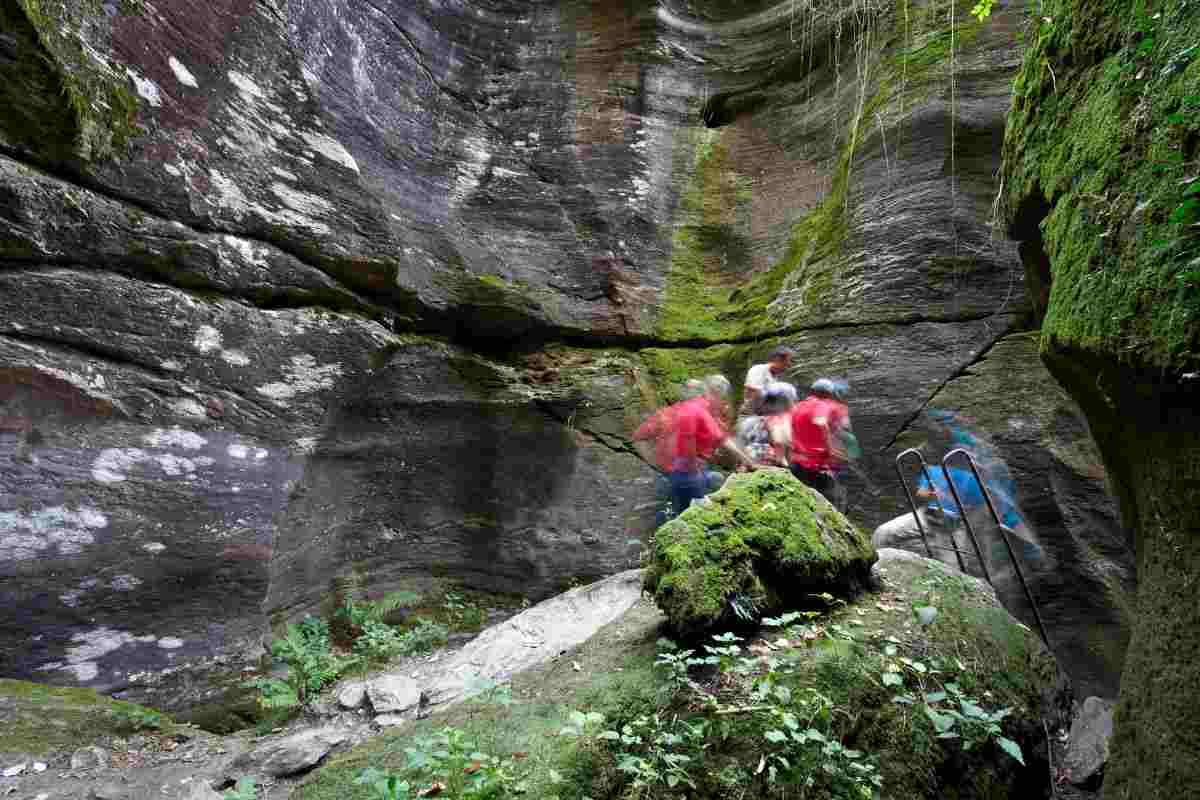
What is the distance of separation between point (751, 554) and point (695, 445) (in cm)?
230

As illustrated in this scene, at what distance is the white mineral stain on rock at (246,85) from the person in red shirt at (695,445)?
4.69 metres

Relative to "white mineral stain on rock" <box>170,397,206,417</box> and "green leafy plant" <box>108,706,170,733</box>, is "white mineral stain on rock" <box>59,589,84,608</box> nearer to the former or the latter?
"green leafy plant" <box>108,706,170,733</box>

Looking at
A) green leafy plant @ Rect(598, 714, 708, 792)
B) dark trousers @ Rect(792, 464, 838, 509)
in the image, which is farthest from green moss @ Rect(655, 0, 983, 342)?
green leafy plant @ Rect(598, 714, 708, 792)

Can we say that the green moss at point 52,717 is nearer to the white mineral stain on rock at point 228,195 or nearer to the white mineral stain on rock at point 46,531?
the white mineral stain on rock at point 46,531

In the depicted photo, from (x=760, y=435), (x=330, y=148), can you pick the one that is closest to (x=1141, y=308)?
(x=760, y=435)

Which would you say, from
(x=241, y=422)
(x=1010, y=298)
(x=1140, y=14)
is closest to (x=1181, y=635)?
→ (x=1140, y=14)

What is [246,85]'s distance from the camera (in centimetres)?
603

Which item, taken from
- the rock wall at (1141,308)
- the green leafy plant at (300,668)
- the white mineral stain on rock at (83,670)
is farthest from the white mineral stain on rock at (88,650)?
the rock wall at (1141,308)

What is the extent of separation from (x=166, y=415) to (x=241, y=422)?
0.53 meters

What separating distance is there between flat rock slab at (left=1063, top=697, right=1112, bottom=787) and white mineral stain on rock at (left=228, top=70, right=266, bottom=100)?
755 cm

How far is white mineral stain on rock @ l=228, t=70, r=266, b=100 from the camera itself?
233 inches

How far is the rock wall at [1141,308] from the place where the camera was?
7.29ft

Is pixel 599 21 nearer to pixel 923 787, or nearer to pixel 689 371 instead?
pixel 689 371

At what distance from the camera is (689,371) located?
830cm
